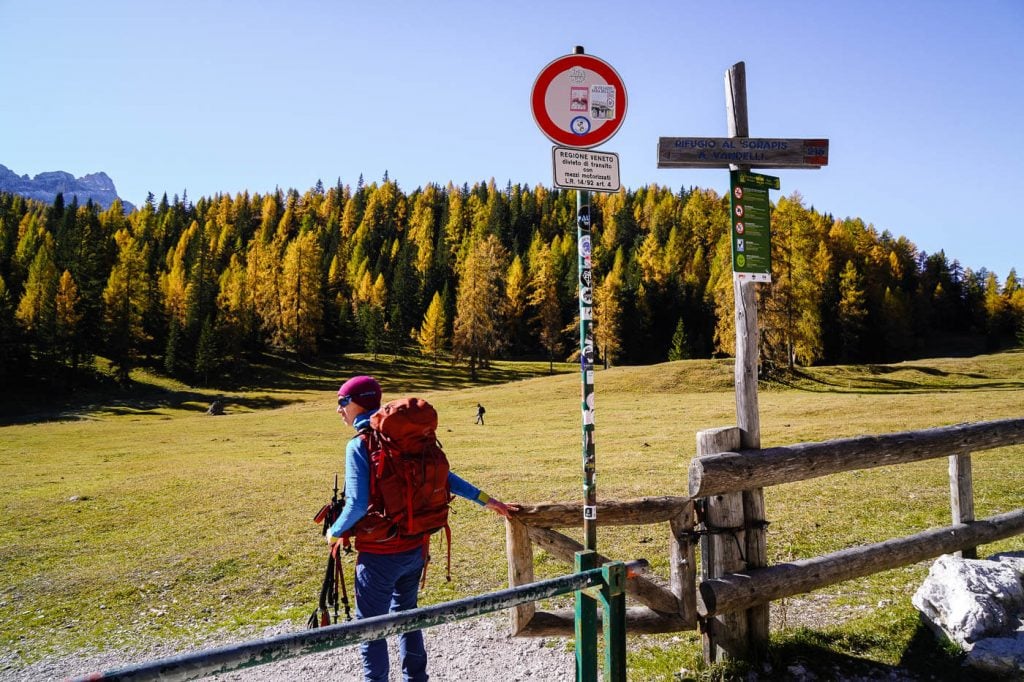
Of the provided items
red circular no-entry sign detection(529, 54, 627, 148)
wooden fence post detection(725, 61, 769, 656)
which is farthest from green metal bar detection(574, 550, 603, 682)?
red circular no-entry sign detection(529, 54, 627, 148)

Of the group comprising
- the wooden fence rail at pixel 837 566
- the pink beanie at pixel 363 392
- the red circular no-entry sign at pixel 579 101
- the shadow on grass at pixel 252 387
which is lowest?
the shadow on grass at pixel 252 387

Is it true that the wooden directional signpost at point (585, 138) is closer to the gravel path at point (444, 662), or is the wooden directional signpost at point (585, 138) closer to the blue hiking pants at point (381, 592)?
the blue hiking pants at point (381, 592)

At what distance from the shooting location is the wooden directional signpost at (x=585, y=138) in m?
4.23

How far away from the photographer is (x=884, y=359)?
86000 millimetres

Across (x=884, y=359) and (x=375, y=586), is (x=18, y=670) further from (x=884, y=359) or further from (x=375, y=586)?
(x=884, y=359)

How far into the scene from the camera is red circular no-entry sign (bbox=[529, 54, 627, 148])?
172 inches

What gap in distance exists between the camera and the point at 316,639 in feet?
8.22

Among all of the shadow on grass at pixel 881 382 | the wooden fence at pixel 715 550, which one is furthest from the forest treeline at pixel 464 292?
A: the wooden fence at pixel 715 550

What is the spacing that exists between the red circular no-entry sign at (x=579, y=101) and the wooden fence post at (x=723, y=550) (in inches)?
109

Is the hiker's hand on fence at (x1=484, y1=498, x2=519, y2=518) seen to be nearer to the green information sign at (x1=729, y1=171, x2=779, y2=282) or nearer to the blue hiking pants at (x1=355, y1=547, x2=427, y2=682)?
the blue hiking pants at (x1=355, y1=547, x2=427, y2=682)

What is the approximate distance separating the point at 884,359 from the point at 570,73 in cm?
9682

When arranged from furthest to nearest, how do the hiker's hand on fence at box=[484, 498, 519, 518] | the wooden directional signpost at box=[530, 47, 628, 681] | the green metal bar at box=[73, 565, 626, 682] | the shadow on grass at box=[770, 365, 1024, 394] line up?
the shadow on grass at box=[770, 365, 1024, 394] → the hiker's hand on fence at box=[484, 498, 519, 518] → the wooden directional signpost at box=[530, 47, 628, 681] → the green metal bar at box=[73, 565, 626, 682]

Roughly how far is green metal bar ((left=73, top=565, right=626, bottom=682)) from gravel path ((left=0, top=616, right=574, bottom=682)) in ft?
→ 10.2

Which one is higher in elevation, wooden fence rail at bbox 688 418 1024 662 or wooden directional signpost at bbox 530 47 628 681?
wooden directional signpost at bbox 530 47 628 681
